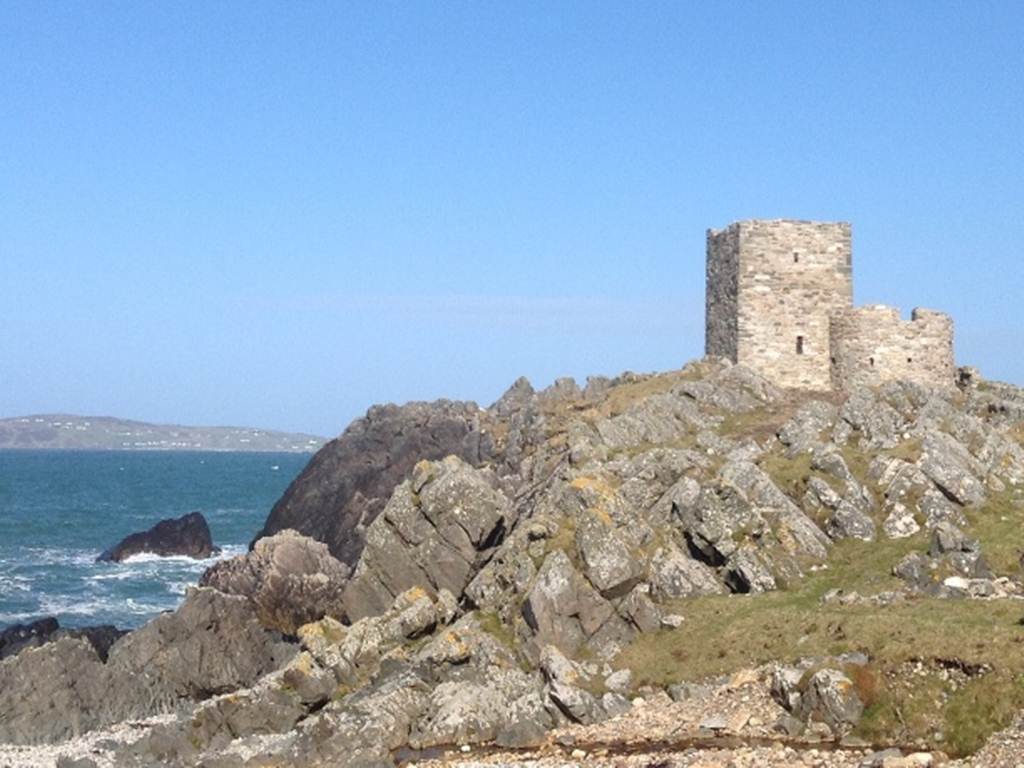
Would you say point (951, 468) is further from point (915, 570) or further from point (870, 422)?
point (915, 570)

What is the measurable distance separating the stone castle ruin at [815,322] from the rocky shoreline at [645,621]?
254 centimetres

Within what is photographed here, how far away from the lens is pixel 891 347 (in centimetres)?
6112

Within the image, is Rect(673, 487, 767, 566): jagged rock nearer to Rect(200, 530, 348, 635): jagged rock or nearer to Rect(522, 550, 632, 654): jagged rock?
Rect(522, 550, 632, 654): jagged rock

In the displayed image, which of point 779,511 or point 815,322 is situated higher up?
point 815,322

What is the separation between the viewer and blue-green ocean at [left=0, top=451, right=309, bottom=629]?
2862 inches

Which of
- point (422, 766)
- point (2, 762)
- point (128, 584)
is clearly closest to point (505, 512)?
point (422, 766)

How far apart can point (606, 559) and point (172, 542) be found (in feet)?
226

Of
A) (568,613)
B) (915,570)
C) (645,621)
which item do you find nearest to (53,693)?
(568,613)

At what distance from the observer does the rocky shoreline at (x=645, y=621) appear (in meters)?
34.0

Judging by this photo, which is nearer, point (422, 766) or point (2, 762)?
point (422, 766)

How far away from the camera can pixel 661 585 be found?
4297 cm

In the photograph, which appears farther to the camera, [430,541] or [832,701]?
[430,541]

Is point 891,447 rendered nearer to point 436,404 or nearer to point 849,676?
point 849,676

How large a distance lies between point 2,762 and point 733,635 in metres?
23.8
